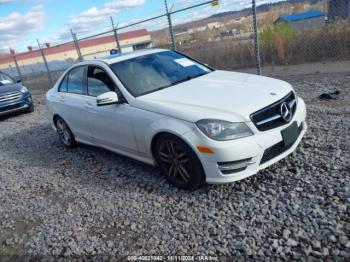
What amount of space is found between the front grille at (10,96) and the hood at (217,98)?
8514 mm

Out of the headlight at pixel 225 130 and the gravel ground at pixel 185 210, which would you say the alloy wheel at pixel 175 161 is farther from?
the headlight at pixel 225 130

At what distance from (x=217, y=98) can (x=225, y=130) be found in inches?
20.0

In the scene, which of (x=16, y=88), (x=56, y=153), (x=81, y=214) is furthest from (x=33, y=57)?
(x=81, y=214)

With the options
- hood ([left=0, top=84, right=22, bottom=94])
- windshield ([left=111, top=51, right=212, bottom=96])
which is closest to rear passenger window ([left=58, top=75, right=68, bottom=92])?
windshield ([left=111, top=51, right=212, bottom=96])

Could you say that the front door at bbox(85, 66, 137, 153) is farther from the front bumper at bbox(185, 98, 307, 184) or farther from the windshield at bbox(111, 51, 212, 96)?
the front bumper at bbox(185, 98, 307, 184)

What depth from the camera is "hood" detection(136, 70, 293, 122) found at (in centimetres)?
342

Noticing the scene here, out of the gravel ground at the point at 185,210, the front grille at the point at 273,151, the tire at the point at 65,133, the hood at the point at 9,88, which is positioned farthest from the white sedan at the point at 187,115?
the hood at the point at 9,88

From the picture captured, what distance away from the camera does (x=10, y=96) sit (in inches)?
429

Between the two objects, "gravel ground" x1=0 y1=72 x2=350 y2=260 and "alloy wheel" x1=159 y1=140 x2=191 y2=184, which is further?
"alloy wheel" x1=159 y1=140 x2=191 y2=184

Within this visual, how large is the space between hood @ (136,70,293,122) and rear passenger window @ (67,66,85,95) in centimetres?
164

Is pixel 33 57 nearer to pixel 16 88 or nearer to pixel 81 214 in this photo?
pixel 16 88

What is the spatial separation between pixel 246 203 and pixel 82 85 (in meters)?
3.25

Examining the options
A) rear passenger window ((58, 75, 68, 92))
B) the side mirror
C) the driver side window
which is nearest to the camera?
the side mirror

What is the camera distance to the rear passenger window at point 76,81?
5.28 meters
